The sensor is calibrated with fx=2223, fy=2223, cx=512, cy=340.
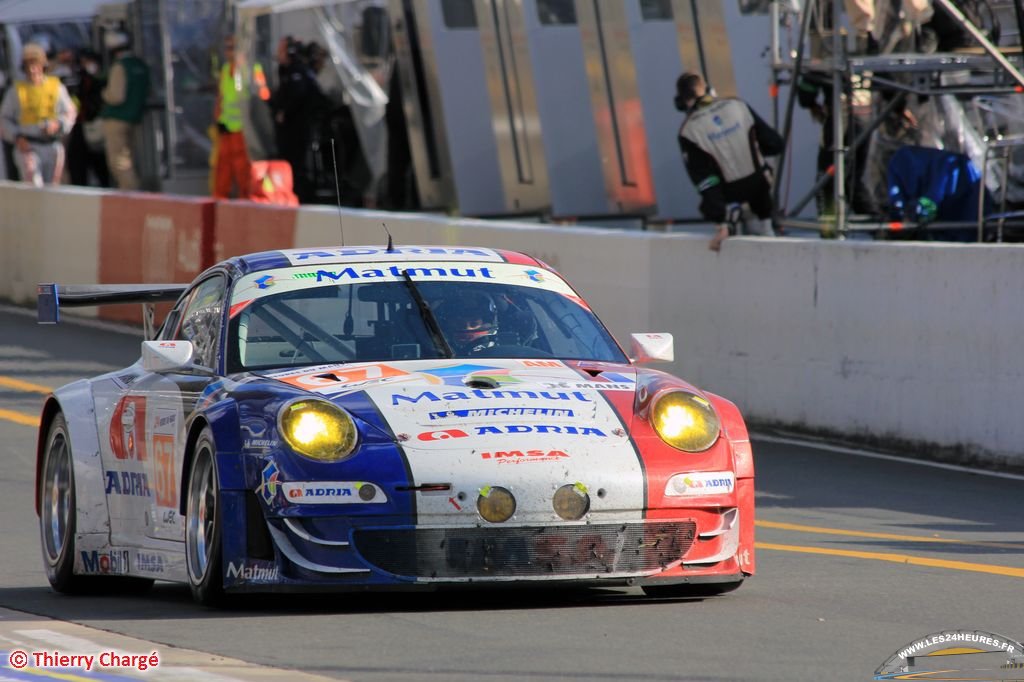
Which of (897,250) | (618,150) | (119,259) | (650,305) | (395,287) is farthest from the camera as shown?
(618,150)

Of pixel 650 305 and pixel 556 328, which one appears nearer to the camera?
pixel 556 328

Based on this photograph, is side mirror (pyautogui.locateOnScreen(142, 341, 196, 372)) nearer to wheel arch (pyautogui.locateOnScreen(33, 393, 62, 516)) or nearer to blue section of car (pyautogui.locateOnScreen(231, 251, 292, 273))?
blue section of car (pyautogui.locateOnScreen(231, 251, 292, 273))

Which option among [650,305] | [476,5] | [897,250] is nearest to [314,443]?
[897,250]

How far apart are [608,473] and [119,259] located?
14601 millimetres

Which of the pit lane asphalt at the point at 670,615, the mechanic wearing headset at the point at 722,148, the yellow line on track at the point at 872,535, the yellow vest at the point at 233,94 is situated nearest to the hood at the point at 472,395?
the pit lane asphalt at the point at 670,615

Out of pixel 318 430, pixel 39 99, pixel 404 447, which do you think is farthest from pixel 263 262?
pixel 39 99

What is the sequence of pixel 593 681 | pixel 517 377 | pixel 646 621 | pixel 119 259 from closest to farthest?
pixel 593 681, pixel 646 621, pixel 517 377, pixel 119 259

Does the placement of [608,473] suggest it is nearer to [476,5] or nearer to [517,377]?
[517,377]

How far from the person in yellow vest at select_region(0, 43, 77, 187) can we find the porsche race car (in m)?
18.3

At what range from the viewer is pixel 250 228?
64.2ft

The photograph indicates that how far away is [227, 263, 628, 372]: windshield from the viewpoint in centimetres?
784

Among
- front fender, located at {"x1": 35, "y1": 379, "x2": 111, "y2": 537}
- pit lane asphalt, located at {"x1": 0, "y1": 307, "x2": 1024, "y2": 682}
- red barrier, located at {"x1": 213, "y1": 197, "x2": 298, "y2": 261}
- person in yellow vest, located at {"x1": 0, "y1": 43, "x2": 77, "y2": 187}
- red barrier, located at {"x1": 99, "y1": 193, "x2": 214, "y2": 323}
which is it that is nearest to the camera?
pit lane asphalt, located at {"x1": 0, "y1": 307, "x2": 1024, "y2": 682}

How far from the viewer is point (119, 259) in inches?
827

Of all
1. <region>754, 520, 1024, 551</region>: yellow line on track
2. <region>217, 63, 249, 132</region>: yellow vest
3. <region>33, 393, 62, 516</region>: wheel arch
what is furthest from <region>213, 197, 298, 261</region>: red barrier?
<region>33, 393, 62, 516</region>: wheel arch
